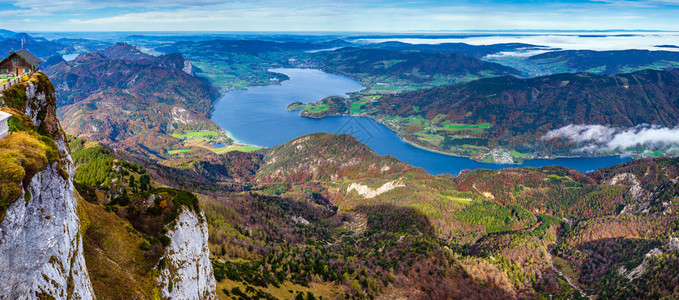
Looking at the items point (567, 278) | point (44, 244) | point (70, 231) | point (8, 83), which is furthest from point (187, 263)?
point (567, 278)

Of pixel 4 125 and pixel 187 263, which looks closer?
pixel 4 125

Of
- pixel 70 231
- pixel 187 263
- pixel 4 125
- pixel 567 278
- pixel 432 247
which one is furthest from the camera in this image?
pixel 567 278

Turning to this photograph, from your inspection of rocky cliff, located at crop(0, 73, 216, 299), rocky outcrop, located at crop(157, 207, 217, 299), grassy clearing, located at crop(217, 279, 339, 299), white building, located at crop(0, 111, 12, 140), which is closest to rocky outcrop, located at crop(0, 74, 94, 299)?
rocky cliff, located at crop(0, 73, 216, 299)

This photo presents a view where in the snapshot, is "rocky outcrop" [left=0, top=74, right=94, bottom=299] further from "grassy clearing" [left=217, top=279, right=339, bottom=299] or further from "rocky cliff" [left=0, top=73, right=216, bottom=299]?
"grassy clearing" [left=217, top=279, right=339, bottom=299]

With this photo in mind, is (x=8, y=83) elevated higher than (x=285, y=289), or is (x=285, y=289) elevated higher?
(x=8, y=83)

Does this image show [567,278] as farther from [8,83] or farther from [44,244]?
[8,83]

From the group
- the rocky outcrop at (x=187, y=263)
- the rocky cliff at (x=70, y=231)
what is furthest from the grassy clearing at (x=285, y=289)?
the rocky cliff at (x=70, y=231)

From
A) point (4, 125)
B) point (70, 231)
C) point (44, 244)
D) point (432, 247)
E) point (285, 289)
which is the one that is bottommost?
point (432, 247)

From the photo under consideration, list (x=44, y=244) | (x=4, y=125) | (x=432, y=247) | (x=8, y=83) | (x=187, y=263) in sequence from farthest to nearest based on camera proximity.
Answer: (x=432, y=247) < (x=187, y=263) < (x=8, y=83) < (x=4, y=125) < (x=44, y=244)

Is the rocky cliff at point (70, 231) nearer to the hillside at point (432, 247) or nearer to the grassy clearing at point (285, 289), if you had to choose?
the grassy clearing at point (285, 289)
